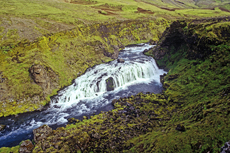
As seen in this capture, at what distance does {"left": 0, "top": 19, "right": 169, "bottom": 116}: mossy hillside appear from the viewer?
27.2 m

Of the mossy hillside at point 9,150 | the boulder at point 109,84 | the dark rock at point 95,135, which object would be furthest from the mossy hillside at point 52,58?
the dark rock at point 95,135

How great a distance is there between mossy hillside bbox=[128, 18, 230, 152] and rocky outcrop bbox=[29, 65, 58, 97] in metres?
20.8

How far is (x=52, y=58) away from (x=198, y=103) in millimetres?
30655

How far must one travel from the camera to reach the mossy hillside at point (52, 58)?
2717 cm

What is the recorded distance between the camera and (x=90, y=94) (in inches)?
1228

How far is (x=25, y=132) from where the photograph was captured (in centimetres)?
2134

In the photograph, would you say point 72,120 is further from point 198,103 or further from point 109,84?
point 198,103

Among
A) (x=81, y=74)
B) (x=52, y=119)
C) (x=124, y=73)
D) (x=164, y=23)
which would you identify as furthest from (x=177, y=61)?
(x=164, y=23)

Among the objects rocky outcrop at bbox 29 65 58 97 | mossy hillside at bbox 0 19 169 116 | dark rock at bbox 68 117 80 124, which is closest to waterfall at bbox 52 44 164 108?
rocky outcrop at bbox 29 65 58 97

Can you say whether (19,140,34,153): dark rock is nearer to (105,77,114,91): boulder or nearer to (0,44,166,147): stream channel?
(0,44,166,147): stream channel

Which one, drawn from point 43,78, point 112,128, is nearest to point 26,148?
point 112,128

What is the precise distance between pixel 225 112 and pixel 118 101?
17.5 m

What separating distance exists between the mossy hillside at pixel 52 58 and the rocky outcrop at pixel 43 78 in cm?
46

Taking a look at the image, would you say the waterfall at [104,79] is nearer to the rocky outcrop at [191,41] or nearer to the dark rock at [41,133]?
the rocky outcrop at [191,41]
